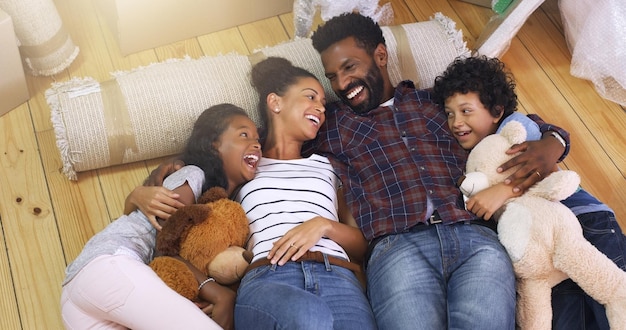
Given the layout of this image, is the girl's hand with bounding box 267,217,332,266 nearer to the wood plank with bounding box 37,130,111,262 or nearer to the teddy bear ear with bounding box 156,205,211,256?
the teddy bear ear with bounding box 156,205,211,256

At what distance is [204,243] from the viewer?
1.46 meters

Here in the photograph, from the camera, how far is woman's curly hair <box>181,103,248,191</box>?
159 centimetres

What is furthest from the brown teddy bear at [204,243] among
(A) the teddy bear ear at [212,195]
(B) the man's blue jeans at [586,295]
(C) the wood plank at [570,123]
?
(C) the wood plank at [570,123]

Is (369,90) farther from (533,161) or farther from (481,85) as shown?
(533,161)

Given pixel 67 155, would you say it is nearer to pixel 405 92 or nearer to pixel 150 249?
pixel 150 249

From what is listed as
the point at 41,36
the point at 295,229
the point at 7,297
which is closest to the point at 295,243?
the point at 295,229

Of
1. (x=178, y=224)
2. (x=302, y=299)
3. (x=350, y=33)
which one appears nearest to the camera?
(x=302, y=299)

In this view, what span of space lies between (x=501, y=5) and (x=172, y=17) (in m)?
0.87

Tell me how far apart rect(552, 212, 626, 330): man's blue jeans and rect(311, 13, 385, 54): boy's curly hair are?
2.03ft

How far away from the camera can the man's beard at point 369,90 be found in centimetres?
172

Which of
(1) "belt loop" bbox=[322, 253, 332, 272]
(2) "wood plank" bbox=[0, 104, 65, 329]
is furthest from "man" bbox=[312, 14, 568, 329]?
(2) "wood plank" bbox=[0, 104, 65, 329]

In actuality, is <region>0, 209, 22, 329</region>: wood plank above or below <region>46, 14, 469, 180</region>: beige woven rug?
below

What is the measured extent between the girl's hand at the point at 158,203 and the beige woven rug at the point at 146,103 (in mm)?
293

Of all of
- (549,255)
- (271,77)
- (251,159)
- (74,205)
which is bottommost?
(549,255)
